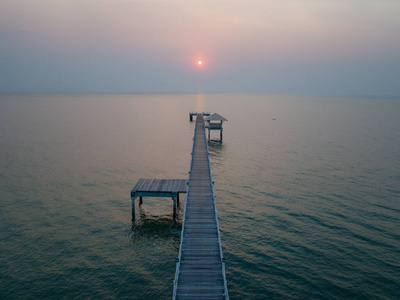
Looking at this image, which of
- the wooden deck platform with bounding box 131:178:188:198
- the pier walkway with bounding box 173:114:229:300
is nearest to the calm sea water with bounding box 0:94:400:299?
the pier walkway with bounding box 173:114:229:300

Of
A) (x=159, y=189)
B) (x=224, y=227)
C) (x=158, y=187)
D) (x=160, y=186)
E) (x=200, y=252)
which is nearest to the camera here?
(x=200, y=252)

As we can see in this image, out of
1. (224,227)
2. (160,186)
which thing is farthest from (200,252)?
(160,186)

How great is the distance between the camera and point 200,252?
18.1 metres

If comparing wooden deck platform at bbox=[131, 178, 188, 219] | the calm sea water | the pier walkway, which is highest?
wooden deck platform at bbox=[131, 178, 188, 219]

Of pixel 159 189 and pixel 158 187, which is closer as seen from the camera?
pixel 159 189

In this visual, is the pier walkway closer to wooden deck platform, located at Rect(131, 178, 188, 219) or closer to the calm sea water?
wooden deck platform, located at Rect(131, 178, 188, 219)

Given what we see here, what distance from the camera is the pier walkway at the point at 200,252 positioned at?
15.3m

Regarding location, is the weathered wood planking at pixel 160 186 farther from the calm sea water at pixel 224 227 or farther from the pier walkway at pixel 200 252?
the calm sea water at pixel 224 227

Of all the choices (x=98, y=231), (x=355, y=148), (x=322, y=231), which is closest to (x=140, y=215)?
(x=98, y=231)

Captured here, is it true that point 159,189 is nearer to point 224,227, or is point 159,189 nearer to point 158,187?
point 158,187

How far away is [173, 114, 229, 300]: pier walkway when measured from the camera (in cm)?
1530

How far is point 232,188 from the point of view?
34562mm

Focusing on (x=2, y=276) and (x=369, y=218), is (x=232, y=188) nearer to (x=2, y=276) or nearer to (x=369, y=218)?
(x=369, y=218)

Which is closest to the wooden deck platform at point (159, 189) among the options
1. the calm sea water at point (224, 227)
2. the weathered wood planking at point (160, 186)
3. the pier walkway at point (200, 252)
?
the weathered wood planking at point (160, 186)
